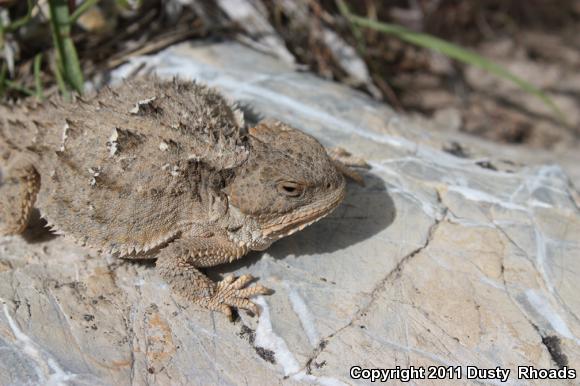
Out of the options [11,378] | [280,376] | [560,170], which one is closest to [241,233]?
[280,376]

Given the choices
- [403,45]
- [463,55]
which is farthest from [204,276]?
[403,45]

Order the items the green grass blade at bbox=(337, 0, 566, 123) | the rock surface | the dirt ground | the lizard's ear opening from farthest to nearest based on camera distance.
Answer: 1. the dirt ground
2. the green grass blade at bbox=(337, 0, 566, 123)
3. the lizard's ear opening
4. the rock surface

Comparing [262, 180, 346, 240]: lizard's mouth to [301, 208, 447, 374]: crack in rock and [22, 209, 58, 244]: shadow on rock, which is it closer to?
[301, 208, 447, 374]: crack in rock

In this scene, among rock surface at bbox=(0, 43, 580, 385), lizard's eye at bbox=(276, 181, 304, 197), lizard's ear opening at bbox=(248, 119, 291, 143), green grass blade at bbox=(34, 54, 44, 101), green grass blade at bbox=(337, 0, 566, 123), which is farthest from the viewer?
green grass blade at bbox=(337, 0, 566, 123)

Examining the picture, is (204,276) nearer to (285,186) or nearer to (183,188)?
(183,188)

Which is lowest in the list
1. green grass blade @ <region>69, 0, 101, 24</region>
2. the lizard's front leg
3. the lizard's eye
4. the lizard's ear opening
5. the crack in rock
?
the crack in rock

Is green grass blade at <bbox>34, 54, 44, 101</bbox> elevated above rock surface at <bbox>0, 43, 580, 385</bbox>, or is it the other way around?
green grass blade at <bbox>34, 54, 44, 101</bbox>

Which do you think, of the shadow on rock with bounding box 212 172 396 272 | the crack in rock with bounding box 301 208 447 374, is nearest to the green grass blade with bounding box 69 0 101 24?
the shadow on rock with bounding box 212 172 396 272

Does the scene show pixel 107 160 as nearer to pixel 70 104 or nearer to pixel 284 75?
pixel 70 104
